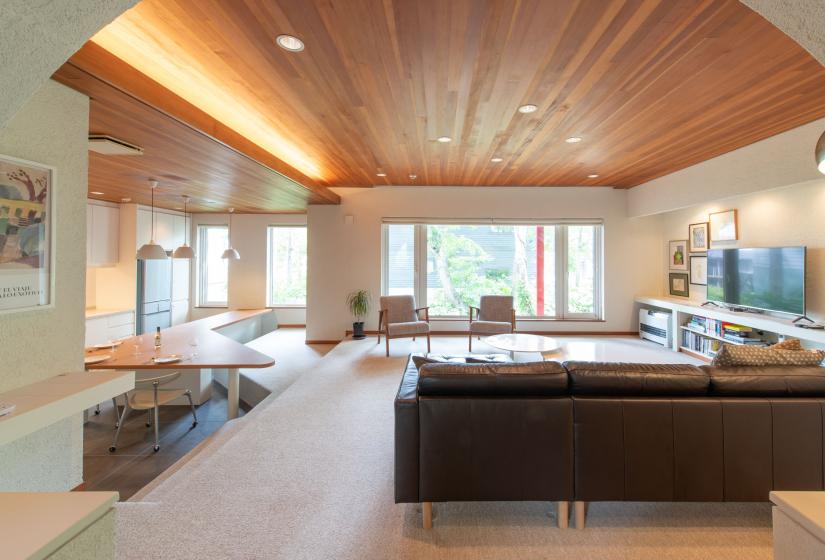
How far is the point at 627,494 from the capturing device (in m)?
1.81

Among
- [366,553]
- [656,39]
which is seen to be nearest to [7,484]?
[366,553]

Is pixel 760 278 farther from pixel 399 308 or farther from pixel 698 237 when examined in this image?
pixel 399 308

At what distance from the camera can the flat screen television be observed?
375 centimetres

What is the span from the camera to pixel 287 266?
768 centimetres

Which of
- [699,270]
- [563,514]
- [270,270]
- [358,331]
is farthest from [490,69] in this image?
[270,270]

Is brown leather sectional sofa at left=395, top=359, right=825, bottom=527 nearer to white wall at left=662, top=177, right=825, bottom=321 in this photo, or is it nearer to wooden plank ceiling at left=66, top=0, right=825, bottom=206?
wooden plank ceiling at left=66, top=0, right=825, bottom=206

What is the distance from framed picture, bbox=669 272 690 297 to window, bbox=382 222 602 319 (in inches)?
43.3

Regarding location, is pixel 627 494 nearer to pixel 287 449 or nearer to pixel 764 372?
pixel 764 372

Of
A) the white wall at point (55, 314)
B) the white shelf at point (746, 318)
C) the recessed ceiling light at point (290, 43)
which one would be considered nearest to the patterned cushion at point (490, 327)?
the white shelf at point (746, 318)

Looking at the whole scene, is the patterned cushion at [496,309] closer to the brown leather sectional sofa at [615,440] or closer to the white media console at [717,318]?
the white media console at [717,318]

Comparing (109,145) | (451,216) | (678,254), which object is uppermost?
(451,216)

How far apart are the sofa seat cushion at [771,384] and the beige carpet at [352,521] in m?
0.66

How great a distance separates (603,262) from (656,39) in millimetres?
4732

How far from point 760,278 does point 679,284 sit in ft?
5.59
